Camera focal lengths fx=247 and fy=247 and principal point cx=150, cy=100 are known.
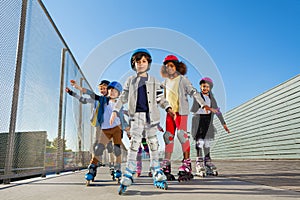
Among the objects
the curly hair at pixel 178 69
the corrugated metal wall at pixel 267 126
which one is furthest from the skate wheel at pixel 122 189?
the corrugated metal wall at pixel 267 126

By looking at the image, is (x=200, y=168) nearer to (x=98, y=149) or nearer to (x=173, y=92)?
(x=173, y=92)

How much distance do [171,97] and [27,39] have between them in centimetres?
215

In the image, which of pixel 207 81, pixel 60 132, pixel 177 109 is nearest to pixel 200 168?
pixel 177 109

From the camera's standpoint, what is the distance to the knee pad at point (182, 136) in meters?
3.36

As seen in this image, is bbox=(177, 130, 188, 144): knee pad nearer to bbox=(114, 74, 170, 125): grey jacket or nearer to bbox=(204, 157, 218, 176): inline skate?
bbox=(114, 74, 170, 125): grey jacket

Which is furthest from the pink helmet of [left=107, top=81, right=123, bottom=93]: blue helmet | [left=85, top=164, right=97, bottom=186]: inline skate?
[left=85, top=164, right=97, bottom=186]: inline skate

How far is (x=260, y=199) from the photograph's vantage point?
1808 mm

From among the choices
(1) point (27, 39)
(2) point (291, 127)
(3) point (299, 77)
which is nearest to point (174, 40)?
(1) point (27, 39)

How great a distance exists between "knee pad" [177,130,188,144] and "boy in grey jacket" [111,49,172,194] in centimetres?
79

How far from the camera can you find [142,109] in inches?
104

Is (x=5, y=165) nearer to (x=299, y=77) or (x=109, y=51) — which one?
(x=109, y=51)

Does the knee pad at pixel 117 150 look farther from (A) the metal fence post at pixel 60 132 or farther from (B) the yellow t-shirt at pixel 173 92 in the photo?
(A) the metal fence post at pixel 60 132

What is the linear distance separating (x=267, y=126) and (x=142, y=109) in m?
14.8

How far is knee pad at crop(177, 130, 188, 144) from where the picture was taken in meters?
3.36
